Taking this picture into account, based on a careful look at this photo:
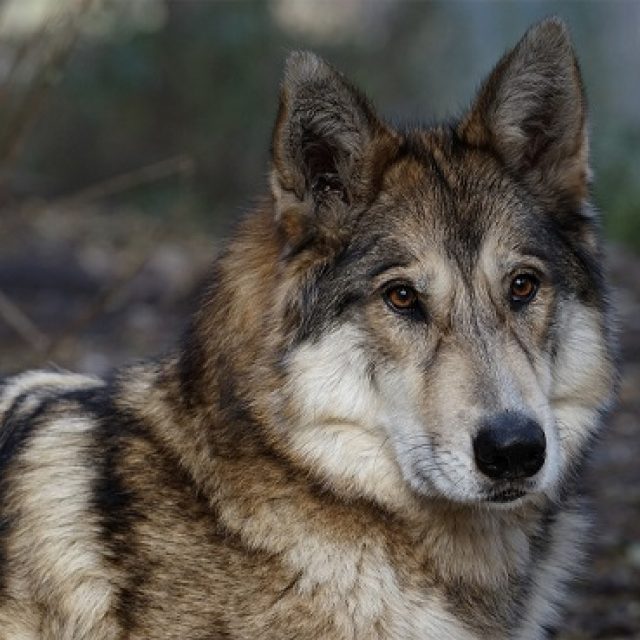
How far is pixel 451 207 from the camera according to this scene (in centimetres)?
418

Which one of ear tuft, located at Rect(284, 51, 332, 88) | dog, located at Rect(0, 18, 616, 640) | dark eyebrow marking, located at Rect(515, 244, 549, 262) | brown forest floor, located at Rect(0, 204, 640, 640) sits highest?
ear tuft, located at Rect(284, 51, 332, 88)

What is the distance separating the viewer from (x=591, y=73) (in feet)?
57.7

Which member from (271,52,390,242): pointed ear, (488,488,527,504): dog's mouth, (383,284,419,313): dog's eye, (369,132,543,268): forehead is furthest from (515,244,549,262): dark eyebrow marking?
(488,488,527,504): dog's mouth

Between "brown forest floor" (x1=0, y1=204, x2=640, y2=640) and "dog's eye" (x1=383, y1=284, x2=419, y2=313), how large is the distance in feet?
7.00

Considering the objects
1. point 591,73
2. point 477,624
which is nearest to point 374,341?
point 477,624

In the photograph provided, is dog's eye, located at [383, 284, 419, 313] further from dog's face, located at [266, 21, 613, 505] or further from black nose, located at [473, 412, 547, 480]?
black nose, located at [473, 412, 547, 480]

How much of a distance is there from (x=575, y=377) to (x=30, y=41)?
151 inches

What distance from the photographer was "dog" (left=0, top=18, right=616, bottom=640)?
4020 millimetres

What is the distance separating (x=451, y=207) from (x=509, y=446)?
80 centimetres

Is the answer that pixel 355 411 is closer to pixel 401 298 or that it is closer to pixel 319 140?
pixel 401 298

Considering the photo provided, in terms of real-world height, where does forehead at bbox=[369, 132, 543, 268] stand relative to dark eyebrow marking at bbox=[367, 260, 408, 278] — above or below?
above

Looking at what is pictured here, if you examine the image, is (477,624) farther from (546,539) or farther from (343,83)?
(343,83)

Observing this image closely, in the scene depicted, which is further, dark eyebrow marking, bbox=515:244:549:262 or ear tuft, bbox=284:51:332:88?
dark eyebrow marking, bbox=515:244:549:262

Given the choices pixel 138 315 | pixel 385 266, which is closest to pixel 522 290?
pixel 385 266
